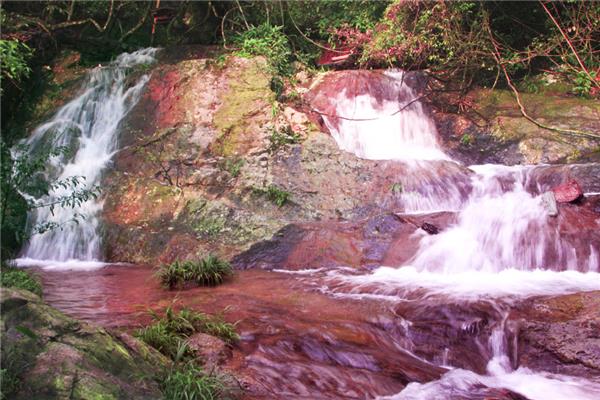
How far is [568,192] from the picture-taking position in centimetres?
753

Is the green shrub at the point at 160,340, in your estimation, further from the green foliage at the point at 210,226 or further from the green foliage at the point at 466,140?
the green foliage at the point at 466,140

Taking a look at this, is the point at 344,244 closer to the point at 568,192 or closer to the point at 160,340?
the point at 568,192

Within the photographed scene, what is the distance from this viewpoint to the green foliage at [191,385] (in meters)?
3.22

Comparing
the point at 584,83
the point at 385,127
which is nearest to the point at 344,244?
the point at 385,127

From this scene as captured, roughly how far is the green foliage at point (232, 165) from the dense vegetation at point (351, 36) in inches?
94.4

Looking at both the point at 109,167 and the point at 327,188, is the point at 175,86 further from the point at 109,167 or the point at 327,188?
the point at 327,188

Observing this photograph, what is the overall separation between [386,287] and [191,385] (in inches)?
136

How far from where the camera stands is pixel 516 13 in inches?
483

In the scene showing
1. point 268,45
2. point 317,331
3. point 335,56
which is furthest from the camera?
point 335,56

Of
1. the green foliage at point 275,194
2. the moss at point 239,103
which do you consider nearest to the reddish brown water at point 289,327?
the green foliage at point 275,194

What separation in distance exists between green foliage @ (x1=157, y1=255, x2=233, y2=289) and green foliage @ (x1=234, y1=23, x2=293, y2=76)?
5.90 meters

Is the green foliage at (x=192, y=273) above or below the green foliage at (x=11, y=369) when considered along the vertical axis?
below

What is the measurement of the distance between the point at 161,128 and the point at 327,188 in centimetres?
356

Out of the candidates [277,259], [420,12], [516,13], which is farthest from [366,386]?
[516,13]
